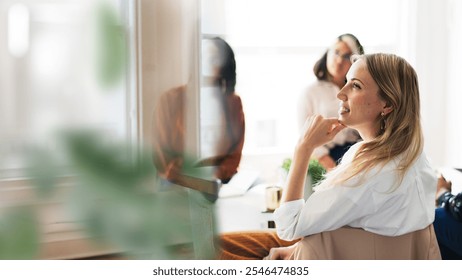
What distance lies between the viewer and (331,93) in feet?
5.27

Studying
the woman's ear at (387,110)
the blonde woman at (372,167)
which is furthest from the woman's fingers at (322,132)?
the woman's ear at (387,110)

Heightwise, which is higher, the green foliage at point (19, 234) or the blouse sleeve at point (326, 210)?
the blouse sleeve at point (326, 210)

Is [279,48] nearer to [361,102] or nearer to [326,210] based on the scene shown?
[361,102]

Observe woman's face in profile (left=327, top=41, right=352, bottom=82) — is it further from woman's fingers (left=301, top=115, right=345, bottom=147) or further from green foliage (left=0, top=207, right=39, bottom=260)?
green foliage (left=0, top=207, right=39, bottom=260)

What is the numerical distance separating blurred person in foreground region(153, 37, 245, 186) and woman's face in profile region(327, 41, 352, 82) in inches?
10.8

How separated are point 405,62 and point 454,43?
0.99 ft

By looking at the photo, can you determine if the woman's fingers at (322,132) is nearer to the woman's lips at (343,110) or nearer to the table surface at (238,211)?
the woman's lips at (343,110)

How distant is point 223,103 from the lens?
167 centimetres

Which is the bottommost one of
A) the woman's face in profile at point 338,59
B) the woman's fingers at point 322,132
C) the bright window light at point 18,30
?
the woman's fingers at point 322,132

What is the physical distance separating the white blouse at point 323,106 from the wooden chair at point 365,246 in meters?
0.25

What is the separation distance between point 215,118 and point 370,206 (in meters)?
0.51

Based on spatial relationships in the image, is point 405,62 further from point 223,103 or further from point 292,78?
point 223,103

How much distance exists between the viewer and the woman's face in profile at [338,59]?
1611 millimetres

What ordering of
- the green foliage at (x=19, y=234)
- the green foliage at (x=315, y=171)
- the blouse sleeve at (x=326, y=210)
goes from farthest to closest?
the green foliage at (x=19, y=234) < the green foliage at (x=315, y=171) < the blouse sleeve at (x=326, y=210)
